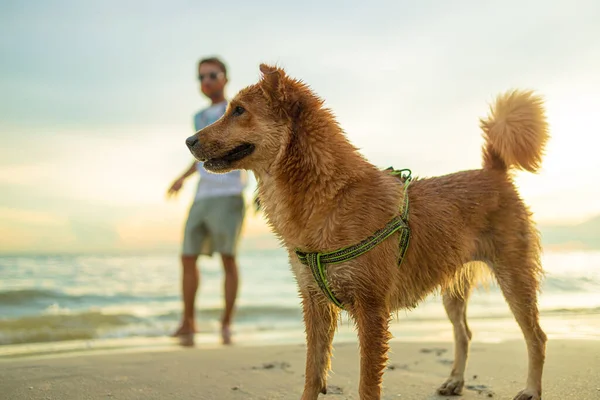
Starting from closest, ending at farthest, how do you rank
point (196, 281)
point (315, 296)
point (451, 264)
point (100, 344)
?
point (315, 296), point (451, 264), point (100, 344), point (196, 281)

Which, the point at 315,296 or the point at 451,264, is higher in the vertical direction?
the point at 451,264

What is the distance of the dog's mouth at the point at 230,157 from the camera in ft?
11.0

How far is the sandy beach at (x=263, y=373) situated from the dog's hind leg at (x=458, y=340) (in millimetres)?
102

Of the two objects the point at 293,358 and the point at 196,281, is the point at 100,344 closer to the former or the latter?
the point at 196,281

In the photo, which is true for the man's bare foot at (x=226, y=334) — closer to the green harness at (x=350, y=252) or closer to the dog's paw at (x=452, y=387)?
the dog's paw at (x=452, y=387)

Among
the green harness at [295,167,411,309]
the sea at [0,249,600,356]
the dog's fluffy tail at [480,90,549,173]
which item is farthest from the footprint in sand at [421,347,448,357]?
the green harness at [295,167,411,309]

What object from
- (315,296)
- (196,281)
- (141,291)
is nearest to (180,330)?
(196,281)

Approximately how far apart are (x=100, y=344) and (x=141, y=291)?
7351 millimetres

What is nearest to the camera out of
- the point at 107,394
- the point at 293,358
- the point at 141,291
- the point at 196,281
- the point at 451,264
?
the point at 451,264

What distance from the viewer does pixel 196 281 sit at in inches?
295

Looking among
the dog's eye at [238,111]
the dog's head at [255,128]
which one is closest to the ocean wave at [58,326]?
the dog's head at [255,128]

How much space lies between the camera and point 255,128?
3.31 metres

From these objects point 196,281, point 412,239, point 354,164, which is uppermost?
point 354,164

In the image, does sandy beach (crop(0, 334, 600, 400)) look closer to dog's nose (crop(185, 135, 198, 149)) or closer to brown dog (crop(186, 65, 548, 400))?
brown dog (crop(186, 65, 548, 400))
